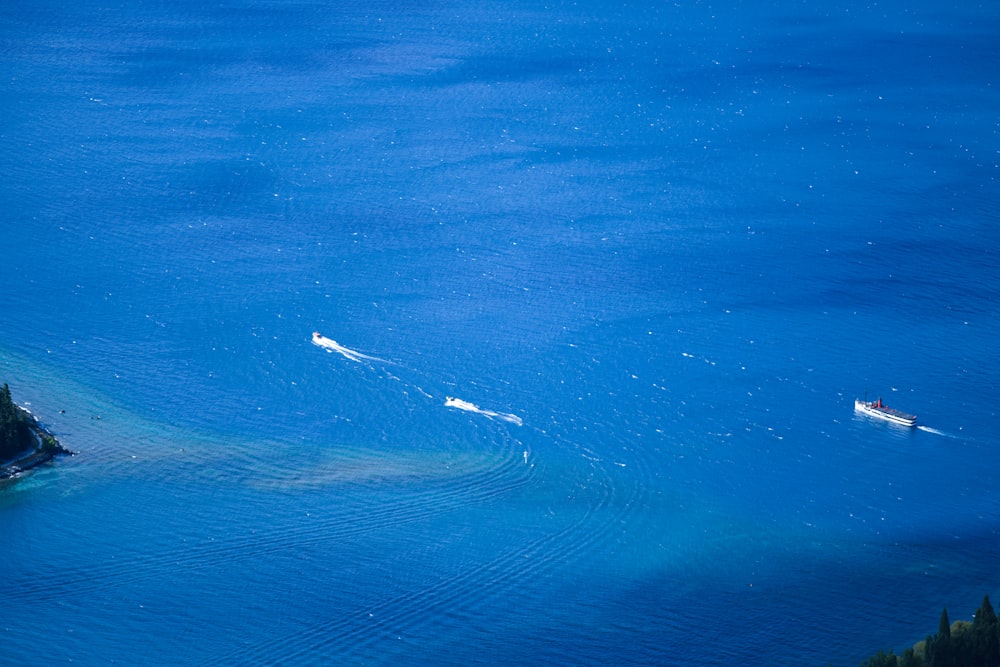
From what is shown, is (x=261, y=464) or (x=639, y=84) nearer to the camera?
(x=261, y=464)

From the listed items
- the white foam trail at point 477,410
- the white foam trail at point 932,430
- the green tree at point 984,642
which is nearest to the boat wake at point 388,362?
the white foam trail at point 477,410

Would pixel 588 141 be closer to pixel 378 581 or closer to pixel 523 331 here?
pixel 523 331

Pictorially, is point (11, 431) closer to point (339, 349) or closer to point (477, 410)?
point (339, 349)

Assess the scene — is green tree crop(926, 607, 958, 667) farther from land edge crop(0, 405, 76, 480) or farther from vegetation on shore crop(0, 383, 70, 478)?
vegetation on shore crop(0, 383, 70, 478)

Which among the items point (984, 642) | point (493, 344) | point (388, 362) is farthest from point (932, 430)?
point (388, 362)

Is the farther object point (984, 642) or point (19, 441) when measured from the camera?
point (19, 441)

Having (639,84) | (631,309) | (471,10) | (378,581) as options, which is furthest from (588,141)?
(378,581)
